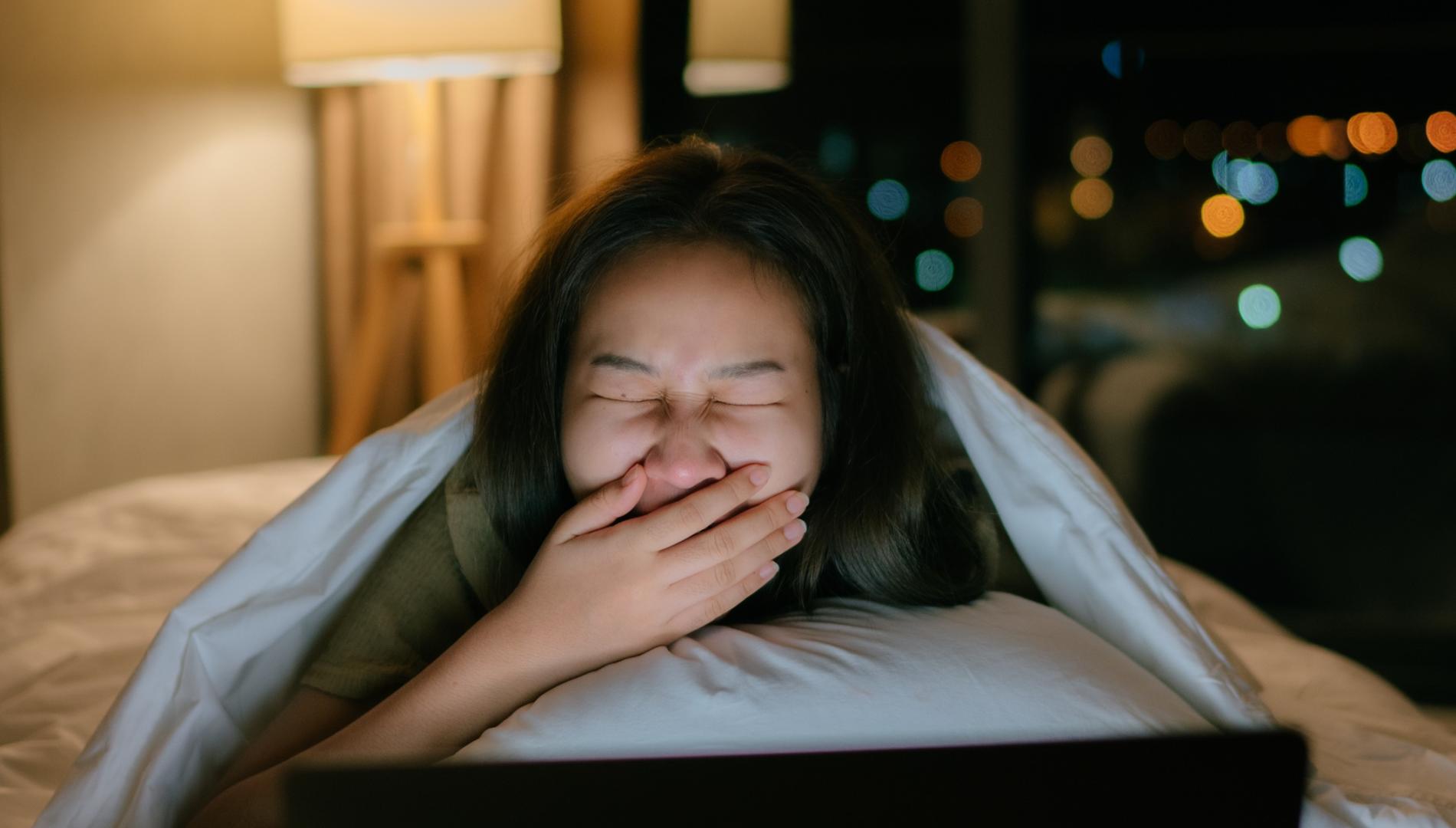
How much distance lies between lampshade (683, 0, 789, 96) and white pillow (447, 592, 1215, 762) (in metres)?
2.11

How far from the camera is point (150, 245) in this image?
245cm

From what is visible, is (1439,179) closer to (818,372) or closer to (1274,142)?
(1274,142)

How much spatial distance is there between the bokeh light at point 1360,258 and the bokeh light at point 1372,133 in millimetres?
215

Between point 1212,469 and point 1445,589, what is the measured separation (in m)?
0.57

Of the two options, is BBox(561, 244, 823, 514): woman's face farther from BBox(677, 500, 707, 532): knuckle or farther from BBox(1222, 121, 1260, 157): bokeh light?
BBox(1222, 121, 1260, 157): bokeh light

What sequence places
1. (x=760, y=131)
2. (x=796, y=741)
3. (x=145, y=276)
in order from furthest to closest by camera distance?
1. (x=760, y=131)
2. (x=145, y=276)
3. (x=796, y=741)

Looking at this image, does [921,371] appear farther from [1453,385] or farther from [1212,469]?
[1453,385]

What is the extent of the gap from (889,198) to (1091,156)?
1.63 feet

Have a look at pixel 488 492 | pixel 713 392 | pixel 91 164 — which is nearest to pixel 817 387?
pixel 713 392

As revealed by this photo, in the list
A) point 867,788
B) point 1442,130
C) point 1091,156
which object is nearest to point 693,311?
point 867,788

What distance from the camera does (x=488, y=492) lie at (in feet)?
2.93

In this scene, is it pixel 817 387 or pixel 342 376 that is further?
pixel 342 376

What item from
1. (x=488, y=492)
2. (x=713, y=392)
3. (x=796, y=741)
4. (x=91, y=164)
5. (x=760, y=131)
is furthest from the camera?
(x=760, y=131)

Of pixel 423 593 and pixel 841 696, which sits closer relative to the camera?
pixel 841 696
